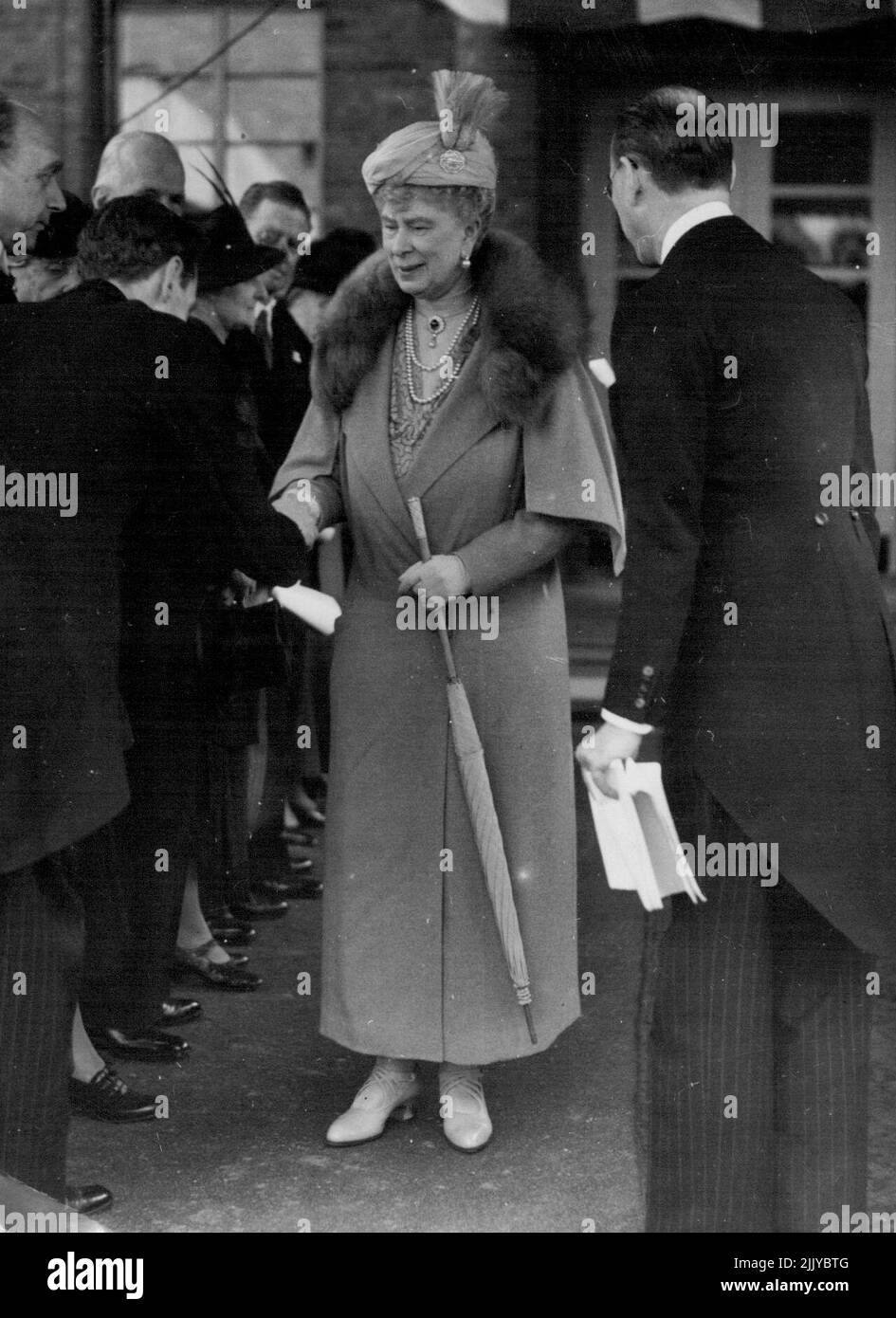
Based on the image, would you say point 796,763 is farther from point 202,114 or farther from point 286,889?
point 202,114

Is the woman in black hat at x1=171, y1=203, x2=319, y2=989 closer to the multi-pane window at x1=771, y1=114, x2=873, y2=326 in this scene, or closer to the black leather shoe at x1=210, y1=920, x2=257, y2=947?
the black leather shoe at x1=210, y1=920, x2=257, y2=947

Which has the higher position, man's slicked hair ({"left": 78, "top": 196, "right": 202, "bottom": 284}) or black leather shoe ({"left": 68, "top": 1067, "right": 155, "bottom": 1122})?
man's slicked hair ({"left": 78, "top": 196, "right": 202, "bottom": 284})

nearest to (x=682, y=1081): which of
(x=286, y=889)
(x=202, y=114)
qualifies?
(x=286, y=889)

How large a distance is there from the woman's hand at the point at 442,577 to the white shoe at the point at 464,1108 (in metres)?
0.95

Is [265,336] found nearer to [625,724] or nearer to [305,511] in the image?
[305,511]

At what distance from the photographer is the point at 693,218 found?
8.96ft

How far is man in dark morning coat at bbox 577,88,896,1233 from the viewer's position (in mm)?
2662

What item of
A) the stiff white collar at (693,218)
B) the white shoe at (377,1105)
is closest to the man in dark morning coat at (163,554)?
the white shoe at (377,1105)

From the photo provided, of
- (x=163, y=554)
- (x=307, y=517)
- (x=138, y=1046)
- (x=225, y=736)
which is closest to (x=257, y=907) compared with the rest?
(x=225, y=736)

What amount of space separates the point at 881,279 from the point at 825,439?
1.46 meters

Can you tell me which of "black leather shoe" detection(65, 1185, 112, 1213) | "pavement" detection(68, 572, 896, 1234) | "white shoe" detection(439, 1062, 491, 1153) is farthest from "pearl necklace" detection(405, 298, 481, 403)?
"black leather shoe" detection(65, 1185, 112, 1213)

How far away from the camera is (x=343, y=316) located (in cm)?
338

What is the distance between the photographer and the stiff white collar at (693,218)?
2725 mm

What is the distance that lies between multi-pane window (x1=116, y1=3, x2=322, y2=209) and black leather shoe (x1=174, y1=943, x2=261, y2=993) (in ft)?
13.8
